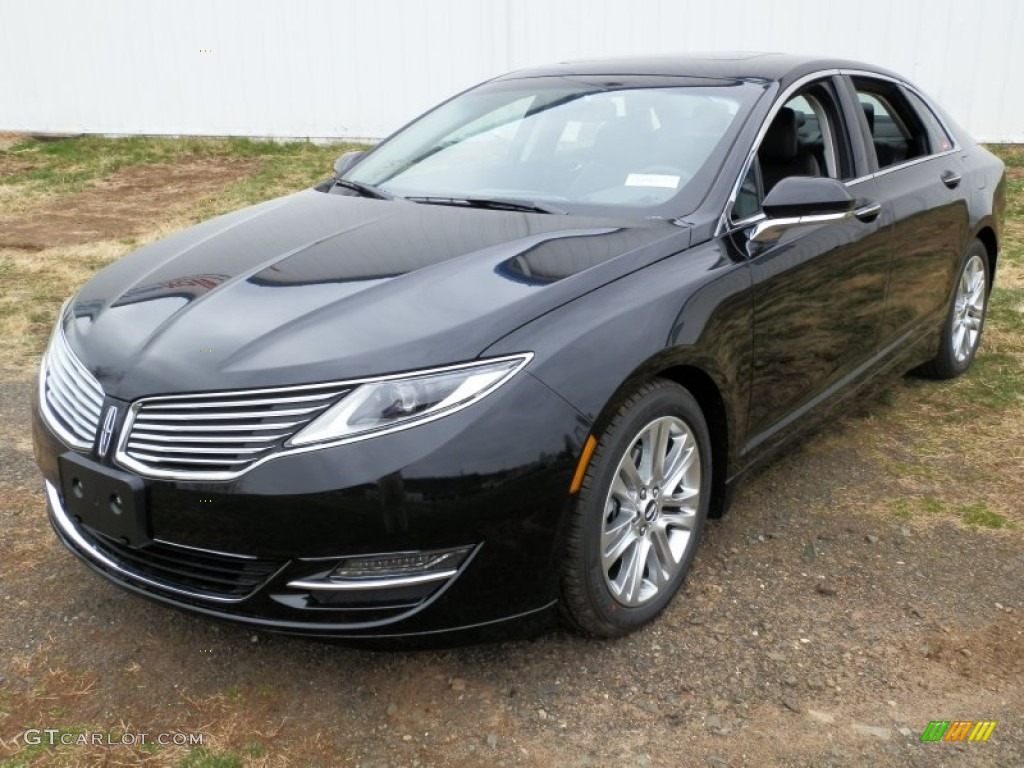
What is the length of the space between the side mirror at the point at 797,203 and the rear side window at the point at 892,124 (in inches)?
42.8

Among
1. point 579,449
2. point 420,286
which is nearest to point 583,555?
point 579,449

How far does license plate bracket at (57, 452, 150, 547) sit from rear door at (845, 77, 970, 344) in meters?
2.85

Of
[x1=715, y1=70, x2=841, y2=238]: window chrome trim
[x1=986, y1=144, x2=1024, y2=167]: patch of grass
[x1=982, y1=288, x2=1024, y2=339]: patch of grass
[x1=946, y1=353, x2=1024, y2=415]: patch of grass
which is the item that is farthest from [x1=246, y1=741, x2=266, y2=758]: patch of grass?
[x1=986, y1=144, x2=1024, y2=167]: patch of grass

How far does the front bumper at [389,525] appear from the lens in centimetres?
217

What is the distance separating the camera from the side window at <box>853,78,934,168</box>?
4.06 meters

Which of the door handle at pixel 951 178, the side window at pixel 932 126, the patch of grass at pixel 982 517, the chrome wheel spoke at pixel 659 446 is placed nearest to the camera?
the chrome wheel spoke at pixel 659 446

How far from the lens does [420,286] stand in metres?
2.55

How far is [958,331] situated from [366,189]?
3.00 m

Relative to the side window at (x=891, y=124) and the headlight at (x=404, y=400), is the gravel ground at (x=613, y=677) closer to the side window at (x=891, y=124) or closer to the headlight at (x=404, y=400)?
the headlight at (x=404, y=400)

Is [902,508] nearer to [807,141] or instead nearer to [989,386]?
[807,141]

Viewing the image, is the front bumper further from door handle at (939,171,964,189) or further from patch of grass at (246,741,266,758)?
door handle at (939,171,964,189)

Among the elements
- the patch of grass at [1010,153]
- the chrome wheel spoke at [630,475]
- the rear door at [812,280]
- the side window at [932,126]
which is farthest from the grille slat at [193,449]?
the patch of grass at [1010,153]

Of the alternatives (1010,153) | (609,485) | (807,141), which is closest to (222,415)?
(609,485)

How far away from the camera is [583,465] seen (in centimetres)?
237
